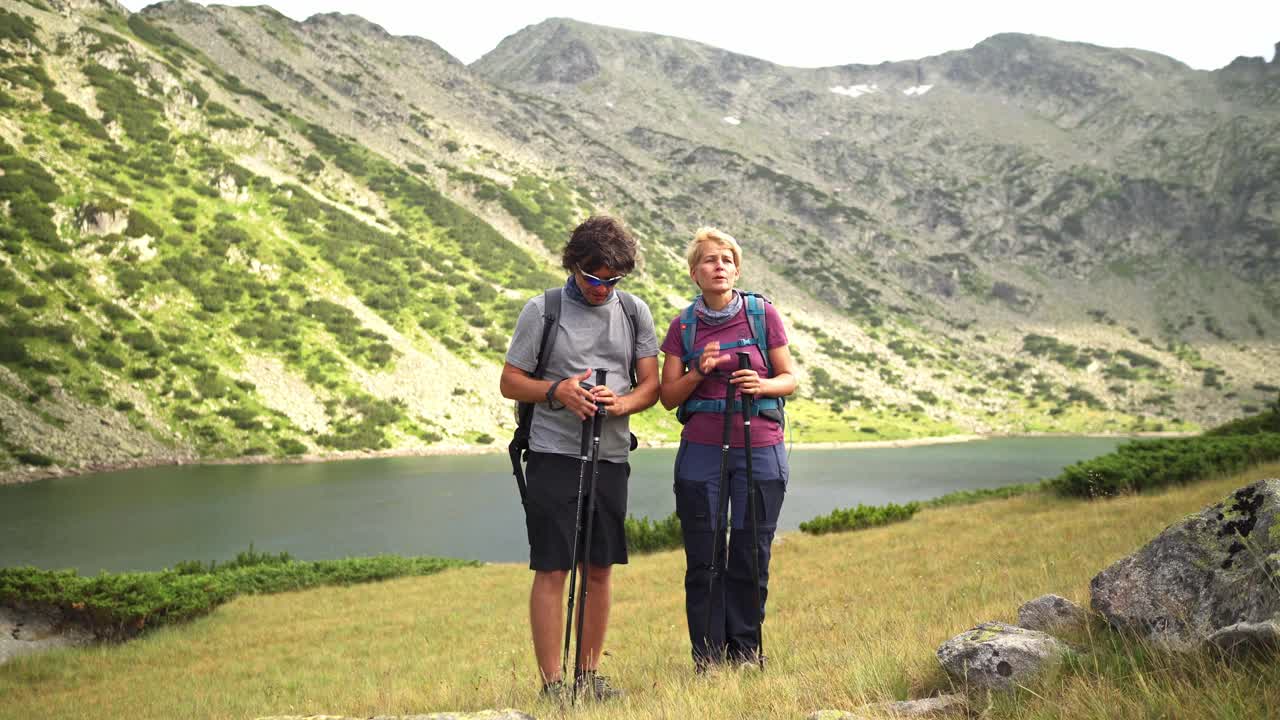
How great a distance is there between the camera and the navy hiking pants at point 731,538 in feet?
14.2

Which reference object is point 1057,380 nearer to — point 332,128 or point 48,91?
point 332,128

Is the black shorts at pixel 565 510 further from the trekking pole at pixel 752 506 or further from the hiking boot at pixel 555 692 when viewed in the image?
the trekking pole at pixel 752 506

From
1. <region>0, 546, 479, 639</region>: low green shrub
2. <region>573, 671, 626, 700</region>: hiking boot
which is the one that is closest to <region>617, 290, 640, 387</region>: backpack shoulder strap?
<region>573, 671, 626, 700</region>: hiking boot

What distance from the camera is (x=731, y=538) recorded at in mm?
4484

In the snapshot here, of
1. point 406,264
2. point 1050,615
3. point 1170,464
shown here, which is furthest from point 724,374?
point 406,264

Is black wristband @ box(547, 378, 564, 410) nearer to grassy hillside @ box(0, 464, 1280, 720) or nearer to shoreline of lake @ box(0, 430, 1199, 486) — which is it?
→ grassy hillside @ box(0, 464, 1280, 720)

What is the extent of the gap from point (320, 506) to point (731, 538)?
122 feet

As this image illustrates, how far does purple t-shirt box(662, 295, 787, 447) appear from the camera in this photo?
171 inches

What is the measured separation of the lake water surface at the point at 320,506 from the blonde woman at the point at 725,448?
23881 millimetres

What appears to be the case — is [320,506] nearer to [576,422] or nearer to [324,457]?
[324,457]

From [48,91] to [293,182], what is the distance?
2622 centimetres

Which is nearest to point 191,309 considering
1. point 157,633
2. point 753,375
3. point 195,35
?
point 157,633

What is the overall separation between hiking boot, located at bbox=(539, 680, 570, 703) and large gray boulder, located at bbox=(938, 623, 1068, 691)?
6.32 ft

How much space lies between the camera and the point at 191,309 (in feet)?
212
